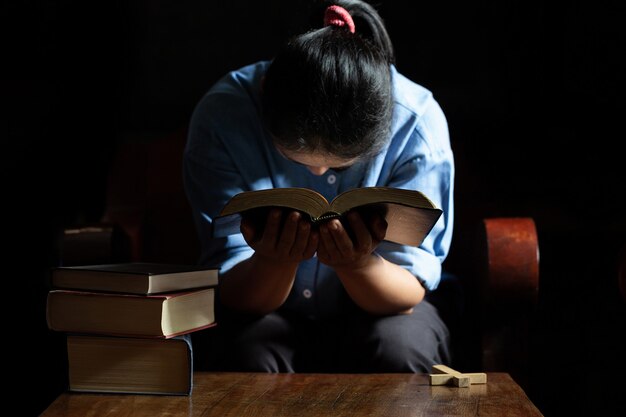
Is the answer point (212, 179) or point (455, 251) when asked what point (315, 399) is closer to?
point (212, 179)

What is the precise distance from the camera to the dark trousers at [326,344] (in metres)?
1.27

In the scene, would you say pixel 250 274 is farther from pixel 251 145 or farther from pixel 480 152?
pixel 480 152

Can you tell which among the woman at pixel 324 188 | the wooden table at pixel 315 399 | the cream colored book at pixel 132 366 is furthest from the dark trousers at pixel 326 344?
the cream colored book at pixel 132 366

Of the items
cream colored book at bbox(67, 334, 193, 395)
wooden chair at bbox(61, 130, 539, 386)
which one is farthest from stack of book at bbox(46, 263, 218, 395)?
wooden chair at bbox(61, 130, 539, 386)

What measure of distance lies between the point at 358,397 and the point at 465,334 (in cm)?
56

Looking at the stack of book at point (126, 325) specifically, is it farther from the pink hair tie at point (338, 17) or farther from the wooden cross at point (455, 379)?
the pink hair tie at point (338, 17)

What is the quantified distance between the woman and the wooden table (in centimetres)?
16

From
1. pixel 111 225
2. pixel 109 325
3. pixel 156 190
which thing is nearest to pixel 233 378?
pixel 109 325

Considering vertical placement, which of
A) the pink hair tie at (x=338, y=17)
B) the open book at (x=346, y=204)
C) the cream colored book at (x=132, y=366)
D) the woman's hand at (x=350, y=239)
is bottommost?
the cream colored book at (x=132, y=366)

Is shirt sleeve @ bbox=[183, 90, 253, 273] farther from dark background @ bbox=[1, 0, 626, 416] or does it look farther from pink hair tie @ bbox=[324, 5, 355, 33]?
dark background @ bbox=[1, 0, 626, 416]

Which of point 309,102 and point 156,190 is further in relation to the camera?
point 156,190

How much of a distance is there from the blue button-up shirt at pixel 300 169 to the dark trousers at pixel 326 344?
7 centimetres

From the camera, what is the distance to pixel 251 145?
4.72ft

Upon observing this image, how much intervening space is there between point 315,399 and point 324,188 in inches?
19.6
